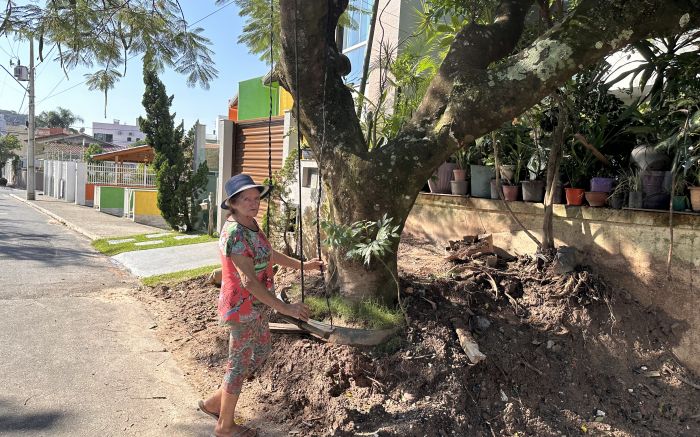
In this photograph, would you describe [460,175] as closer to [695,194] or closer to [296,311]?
[695,194]

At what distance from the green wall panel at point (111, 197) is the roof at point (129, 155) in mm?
5031

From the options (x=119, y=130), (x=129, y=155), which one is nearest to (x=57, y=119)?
(x=119, y=130)

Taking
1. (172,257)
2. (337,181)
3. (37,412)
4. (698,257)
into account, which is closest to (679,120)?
(698,257)

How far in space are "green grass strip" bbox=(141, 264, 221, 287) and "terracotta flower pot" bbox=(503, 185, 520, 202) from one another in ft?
13.3

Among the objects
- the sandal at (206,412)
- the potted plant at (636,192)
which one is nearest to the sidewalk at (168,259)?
the sandal at (206,412)

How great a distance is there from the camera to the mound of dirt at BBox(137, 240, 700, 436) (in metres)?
3.32

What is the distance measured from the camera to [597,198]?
184 inches

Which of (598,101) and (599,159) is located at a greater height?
(598,101)

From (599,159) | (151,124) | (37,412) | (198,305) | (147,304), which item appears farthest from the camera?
(151,124)

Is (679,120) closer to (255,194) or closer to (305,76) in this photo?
(305,76)

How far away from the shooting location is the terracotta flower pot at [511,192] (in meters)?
5.45

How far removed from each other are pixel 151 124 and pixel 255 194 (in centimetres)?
1168

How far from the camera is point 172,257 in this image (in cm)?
866

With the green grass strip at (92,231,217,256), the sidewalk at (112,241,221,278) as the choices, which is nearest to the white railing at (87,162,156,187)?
the green grass strip at (92,231,217,256)
